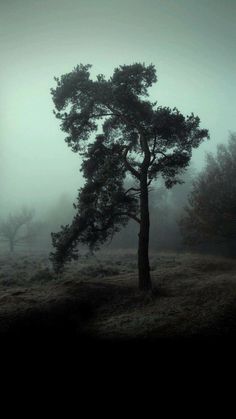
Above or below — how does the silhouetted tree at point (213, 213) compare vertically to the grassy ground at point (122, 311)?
above

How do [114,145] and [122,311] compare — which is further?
[114,145]

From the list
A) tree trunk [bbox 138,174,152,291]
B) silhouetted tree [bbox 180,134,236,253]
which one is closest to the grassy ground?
tree trunk [bbox 138,174,152,291]

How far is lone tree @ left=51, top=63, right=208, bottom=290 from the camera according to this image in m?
16.9

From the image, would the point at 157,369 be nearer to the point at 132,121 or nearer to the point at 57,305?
the point at 57,305

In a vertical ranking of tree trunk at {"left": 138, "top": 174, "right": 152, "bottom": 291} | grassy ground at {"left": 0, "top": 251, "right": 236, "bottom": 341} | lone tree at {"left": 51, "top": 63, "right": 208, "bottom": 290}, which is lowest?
grassy ground at {"left": 0, "top": 251, "right": 236, "bottom": 341}

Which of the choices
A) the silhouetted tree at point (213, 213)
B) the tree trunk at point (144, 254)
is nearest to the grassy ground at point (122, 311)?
the tree trunk at point (144, 254)

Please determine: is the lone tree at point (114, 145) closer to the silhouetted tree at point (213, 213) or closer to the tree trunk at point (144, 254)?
the tree trunk at point (144, 254)

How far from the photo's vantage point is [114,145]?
1806 cm

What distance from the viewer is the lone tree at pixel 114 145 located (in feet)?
55.6

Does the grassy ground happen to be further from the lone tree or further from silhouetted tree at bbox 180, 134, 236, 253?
silhouetted tree at bbox 180, 134, 236, 253

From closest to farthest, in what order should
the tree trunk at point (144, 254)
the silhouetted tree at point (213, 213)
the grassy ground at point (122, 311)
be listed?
the grassy ground at point (122, 311) → the tree trunk at point (144, 254) → the silhouetted tree at point (213, 213)

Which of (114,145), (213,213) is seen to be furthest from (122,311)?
(213,213)

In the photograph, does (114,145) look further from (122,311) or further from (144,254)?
(122,311)

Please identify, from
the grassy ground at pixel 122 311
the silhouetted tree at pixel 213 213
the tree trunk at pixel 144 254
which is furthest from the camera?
the silhouetted tree at pixel 213 213
